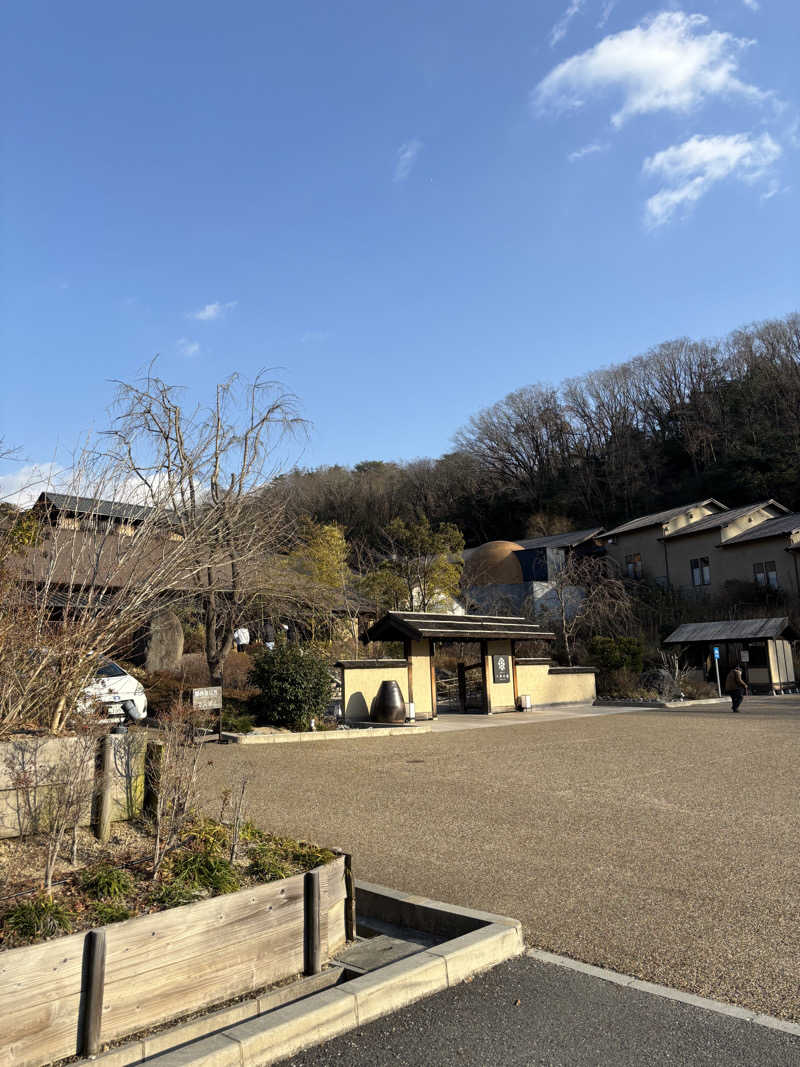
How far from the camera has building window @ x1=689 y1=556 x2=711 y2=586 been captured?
1610 inches

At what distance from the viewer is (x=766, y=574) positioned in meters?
37.3

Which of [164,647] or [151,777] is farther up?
[164,647]

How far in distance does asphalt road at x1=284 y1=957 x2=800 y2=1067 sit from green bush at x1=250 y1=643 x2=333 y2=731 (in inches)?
465

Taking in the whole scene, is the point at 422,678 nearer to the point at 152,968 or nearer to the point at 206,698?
the point at 206,698

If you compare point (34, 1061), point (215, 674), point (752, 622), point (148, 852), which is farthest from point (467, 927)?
point (752, 622)

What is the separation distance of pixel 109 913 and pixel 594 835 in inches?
185

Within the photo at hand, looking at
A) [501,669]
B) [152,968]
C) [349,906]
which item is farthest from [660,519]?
[152,968]

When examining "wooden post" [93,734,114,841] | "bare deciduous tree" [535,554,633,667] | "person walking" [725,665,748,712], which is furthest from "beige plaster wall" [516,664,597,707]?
"wooden post" [93,734,114,841]

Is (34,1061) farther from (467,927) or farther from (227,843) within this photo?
(467,927)

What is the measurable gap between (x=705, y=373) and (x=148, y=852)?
6524cm

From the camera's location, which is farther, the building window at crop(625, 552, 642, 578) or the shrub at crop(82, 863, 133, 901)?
the building window at crop(625, 552, 642, 578)

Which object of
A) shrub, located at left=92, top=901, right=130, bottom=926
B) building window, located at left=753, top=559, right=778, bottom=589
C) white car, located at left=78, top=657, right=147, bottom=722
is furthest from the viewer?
building window, located at left=753, top=559, right=778, bottom=589

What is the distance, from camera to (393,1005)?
376 cm

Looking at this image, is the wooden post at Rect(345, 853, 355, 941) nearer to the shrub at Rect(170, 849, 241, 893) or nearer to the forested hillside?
the shrub at Rect(170, 849, 241, 893)
